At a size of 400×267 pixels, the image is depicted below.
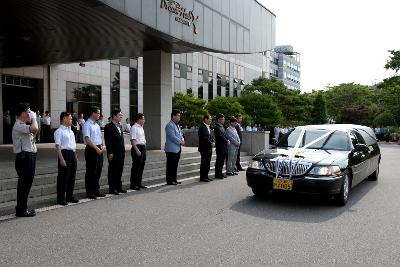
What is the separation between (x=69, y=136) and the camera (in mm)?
7379

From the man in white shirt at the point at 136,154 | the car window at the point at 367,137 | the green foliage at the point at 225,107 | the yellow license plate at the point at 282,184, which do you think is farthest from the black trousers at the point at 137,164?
the green foliage at the point at 225,107

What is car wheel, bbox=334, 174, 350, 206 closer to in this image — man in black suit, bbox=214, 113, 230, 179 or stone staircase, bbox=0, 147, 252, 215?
man in black suit, bbox=214, 113, 230, 179

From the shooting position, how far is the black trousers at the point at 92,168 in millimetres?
8055

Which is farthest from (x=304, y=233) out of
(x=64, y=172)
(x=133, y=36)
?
(x=133, y=36)

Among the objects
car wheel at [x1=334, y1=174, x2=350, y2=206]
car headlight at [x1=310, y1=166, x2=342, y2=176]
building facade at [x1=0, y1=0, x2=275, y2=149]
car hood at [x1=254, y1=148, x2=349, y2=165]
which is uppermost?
building facade at [x1=0, y1=0, x2=275, y2=149]

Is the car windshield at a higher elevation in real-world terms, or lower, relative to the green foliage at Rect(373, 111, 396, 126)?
lower

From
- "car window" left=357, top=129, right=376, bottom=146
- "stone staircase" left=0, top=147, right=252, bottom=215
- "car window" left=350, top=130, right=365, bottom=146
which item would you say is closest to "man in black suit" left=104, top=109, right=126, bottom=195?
"stone staircase" left=0, top=147, right=252, bottom=215

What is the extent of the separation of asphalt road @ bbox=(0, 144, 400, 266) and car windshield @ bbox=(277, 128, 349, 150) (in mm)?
1135

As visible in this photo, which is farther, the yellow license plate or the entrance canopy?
the entrance canopy

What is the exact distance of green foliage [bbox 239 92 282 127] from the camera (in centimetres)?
4119

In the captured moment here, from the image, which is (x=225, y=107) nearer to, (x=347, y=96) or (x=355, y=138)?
(x=355, y=138)

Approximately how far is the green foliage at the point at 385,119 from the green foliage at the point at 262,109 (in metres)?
14.0

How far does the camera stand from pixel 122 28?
41.4 feet

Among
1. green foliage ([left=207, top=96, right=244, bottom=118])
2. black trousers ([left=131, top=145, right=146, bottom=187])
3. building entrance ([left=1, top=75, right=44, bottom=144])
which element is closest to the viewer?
black trousers ([left=131, top=145, right=146, bottom=187])
